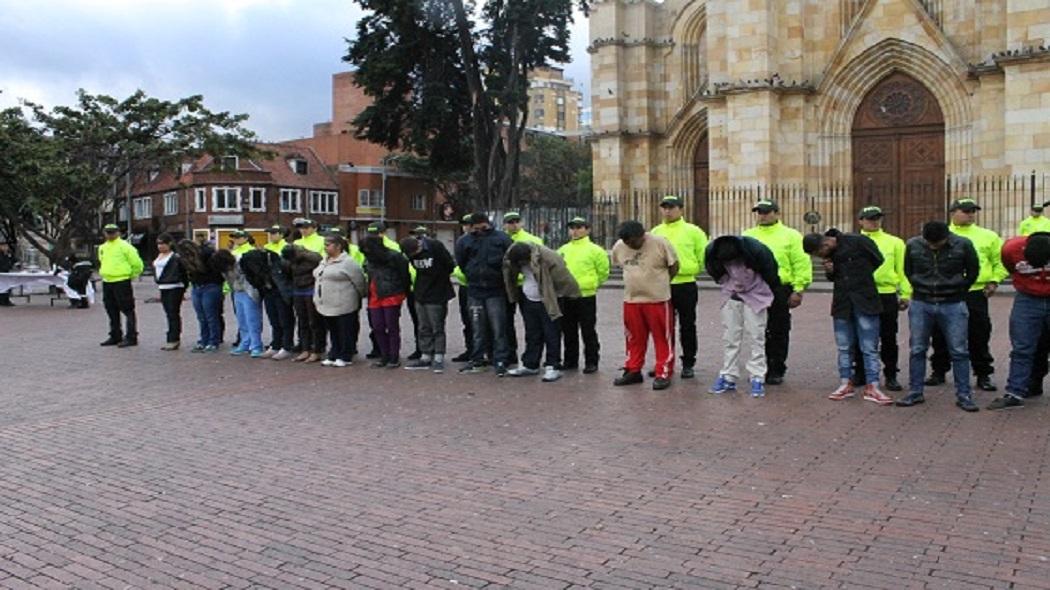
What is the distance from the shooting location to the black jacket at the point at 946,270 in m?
8.24

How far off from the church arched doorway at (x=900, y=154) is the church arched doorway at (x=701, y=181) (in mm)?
5842

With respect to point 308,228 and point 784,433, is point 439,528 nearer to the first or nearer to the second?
point 784,433

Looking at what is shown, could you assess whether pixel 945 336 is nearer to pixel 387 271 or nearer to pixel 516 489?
pixel 516 489

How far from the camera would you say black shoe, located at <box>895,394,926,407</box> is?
8262 millimetres

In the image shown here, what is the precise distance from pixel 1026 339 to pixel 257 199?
187 feet

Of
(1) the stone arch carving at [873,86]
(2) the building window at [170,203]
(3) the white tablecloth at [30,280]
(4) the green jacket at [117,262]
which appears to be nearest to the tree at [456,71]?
(1) the stone arch carving at [873,86]

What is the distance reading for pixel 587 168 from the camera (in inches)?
2650

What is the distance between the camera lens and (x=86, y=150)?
108ft

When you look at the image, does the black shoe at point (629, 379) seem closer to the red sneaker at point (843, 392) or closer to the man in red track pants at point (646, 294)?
the man in red track pants at point (646, 294)

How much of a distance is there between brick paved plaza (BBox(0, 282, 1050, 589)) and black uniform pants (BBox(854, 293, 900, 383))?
0.37 metres

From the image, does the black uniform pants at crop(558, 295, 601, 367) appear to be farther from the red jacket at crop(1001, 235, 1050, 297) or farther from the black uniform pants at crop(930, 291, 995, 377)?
the red jacket at crop(1001, 235, 1050, 297)

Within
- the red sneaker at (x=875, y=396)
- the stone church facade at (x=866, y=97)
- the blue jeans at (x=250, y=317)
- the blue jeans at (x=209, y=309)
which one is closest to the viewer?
the red sneaker at (x=875, y=396)

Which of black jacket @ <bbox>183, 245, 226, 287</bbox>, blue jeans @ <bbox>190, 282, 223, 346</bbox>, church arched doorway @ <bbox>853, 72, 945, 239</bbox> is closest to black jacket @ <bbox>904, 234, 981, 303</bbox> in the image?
black jacket @ <bbox>183, 245, 226, 287</bbox>

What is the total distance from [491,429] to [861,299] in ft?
11.7
